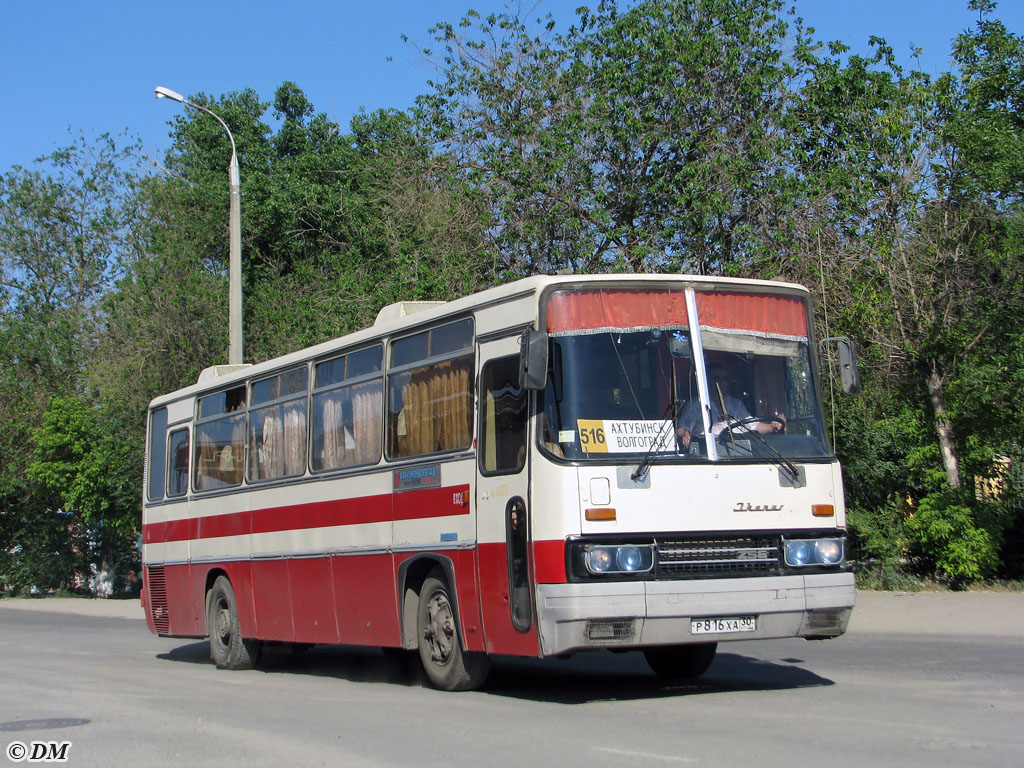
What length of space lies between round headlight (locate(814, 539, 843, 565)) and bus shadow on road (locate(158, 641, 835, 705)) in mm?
A: 1295

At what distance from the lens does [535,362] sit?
8562 millimetres

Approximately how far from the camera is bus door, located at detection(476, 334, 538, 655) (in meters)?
8.97

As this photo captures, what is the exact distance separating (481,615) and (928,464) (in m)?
13.8

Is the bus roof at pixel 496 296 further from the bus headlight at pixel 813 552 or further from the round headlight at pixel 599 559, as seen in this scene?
the bus headlight at pixel 813 552

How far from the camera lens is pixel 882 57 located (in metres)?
22.7

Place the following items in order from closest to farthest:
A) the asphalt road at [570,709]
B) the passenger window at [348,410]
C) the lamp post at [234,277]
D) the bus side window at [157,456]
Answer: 1. the asphalt road at [570,709]
2. the passenger window at [348,410]
3. the bus side window at [157,456]
4. the lamp post at [234,277]

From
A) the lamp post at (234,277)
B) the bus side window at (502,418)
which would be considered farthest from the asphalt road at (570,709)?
the lamp post at (234,277)

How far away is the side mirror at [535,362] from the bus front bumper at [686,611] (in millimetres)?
1430

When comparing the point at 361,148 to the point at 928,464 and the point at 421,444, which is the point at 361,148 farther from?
the point at 421,444

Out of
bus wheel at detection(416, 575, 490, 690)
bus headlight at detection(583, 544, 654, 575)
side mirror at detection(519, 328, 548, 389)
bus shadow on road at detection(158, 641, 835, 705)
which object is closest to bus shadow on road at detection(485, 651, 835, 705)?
bus shadow on road at detection(158, 641, 835, 705)

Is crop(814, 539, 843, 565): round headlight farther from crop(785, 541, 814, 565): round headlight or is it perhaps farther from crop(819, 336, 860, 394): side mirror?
crop(819, 336, 860, 394): side mirror

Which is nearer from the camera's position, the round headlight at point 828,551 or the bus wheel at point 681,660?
the round headlight at point 828,551

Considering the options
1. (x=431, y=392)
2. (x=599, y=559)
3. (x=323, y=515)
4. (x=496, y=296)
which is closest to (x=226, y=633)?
(x=323, y=515)

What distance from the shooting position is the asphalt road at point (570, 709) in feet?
23.4
